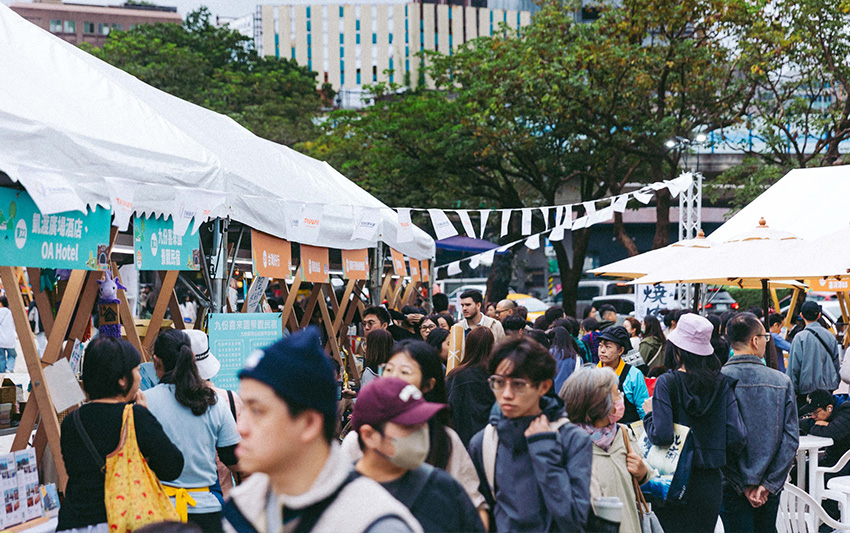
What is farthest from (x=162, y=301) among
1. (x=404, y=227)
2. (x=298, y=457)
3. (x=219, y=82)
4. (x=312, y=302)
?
(x=219, y=82)

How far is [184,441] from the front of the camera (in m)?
4.20

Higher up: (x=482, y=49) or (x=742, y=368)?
(x=482, y=49)

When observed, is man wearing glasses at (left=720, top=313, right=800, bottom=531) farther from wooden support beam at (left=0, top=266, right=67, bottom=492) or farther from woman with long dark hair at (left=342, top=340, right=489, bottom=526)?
wooden support beam at (left=0, top=266, right=67, bottom=492)

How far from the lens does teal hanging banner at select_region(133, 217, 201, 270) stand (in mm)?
6027

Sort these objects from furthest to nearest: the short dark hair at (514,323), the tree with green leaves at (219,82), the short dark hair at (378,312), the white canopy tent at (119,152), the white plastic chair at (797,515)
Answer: the tree with green leaves at (219,82) < the short dark hair at (378,312) < the short dark hair at (514,323) < the white plastic chair at (797,515) < the white canopy tent at (119,152)

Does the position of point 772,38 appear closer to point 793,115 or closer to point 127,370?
point 793,115

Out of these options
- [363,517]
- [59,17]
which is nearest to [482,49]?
[363,517]

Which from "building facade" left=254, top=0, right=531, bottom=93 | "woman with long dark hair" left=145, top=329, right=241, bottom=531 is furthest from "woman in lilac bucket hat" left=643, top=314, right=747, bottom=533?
"building facade" left=254, top=0, right=531, bottom=93

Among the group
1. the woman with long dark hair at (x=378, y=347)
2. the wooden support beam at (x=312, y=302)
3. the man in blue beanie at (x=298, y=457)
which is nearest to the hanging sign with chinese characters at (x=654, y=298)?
the wooden support beam at (x=312, y=302)

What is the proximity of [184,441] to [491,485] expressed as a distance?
1682mm

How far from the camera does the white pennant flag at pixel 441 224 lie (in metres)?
11.9

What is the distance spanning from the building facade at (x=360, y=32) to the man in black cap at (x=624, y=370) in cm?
8317

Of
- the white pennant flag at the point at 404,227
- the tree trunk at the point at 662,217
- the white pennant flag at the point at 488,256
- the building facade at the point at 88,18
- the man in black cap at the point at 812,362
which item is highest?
the building facade at the point at 88,18

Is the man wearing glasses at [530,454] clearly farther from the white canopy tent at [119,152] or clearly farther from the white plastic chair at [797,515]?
the white plastic chair at [797,515]
